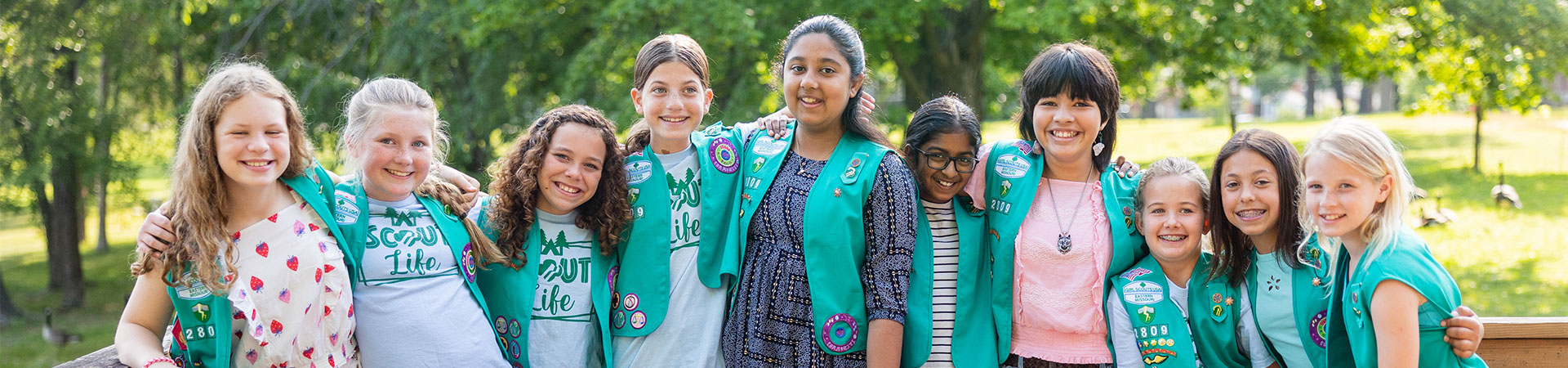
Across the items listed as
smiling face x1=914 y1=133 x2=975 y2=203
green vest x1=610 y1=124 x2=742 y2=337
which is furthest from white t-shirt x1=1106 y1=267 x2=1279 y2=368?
green vest x1=610 y1=124 x2=742 y2=337

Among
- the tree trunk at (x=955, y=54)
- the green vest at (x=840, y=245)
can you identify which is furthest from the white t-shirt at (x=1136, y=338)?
the tree trunk at (x=955, y=54)

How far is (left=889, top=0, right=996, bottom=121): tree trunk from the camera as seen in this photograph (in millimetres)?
12406

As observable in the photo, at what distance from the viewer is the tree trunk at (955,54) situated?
12406mm

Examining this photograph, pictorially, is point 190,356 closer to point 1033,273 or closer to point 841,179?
point 841,179

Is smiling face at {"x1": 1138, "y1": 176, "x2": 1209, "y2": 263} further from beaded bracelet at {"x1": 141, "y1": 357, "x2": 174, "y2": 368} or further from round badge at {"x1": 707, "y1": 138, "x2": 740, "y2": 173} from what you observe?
beaded bracelet at {"x1": 141, "y1": 357, "x2": 174, "y2": 368}

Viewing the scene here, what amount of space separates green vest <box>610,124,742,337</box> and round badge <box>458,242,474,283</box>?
0.44 metres

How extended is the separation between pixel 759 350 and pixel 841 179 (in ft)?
1.90

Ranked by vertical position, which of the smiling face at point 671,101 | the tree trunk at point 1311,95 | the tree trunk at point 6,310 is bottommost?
the tree trunk at point 6,310

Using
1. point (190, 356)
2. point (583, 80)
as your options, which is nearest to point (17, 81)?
point (583, 80)

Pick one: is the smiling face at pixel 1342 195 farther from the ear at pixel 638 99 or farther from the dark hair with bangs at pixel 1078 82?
the ear at pixel 638 99

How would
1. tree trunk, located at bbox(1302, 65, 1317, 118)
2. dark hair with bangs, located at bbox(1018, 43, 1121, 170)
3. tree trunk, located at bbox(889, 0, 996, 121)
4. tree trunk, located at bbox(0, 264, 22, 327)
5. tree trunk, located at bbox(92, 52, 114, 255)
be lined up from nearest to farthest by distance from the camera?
dark hair with bangs, located at bbox(1018, 43, 1121, 170)
tree trunk, located at bbox(92, 52, 114, 255)
tree trunk, located at bbox(889, 0, 996, 121)
tree trunk, located at bbox(0, 264, 22, 327)
tree trunk, located at bbox(1302, 65, 1317, 118)

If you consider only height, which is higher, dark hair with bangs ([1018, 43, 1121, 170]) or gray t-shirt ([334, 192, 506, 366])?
dark hair with bangs ([1018, 43, 1121, 170])

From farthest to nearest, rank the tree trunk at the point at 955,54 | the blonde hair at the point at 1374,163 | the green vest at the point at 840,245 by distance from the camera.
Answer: the tree trunk at the point at 955,54 < the green vest at the point at 840,245 < the blonde hair at the point at 1374,163

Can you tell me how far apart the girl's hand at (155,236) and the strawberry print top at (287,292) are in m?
0.15
